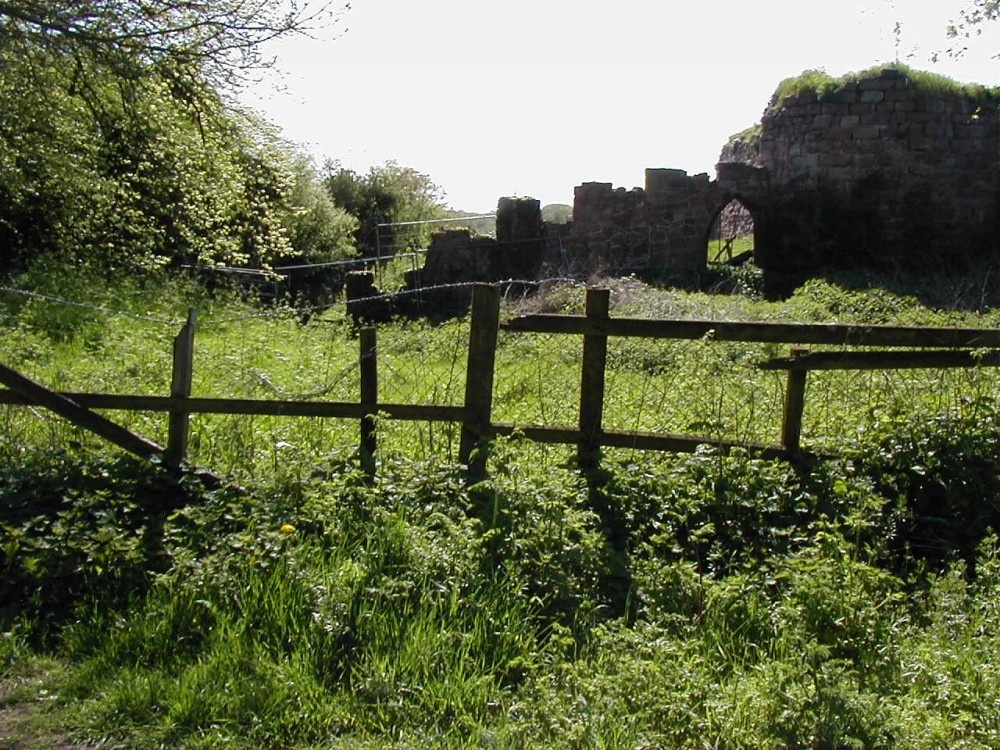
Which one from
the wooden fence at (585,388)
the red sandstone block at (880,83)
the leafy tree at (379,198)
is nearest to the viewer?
the wooden fence at (585,388)

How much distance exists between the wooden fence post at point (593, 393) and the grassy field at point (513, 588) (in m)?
0.11

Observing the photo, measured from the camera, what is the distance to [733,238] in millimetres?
24984

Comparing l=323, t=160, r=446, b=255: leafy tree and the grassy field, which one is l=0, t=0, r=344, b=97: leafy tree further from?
l=323, t=160, r=446, b=255: leafy tree

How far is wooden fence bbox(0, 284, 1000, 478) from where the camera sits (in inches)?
244

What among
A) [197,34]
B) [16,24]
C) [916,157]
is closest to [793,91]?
[916,157]

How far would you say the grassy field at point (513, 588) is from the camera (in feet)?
13.8

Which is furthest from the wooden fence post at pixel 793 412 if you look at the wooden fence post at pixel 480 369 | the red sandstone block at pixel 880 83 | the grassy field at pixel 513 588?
the red sandstone block at pixel 880 83

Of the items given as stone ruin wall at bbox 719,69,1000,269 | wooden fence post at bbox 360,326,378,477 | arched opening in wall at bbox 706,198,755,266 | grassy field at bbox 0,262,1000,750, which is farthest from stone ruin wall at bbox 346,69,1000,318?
grassy field at bbox 0,262,1000,750

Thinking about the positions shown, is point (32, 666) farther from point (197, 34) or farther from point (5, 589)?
point (197, 34)

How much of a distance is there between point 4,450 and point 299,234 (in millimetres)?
19950

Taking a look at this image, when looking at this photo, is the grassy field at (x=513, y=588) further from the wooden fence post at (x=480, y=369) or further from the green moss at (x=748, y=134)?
the green moss at (x=748, y=134)

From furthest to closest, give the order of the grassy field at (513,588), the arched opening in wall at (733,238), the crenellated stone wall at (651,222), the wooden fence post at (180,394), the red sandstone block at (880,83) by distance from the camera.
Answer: the arched opening in wall at (733,238) → the crenellated stone wall at (651,222) → the red sandstone block at (880,83) → the wooden fence post at (180,394) → the grassy field at (513,588)

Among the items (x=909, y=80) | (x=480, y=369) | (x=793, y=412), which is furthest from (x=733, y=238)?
(x=480, y=369)

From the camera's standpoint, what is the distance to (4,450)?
22.0ft
